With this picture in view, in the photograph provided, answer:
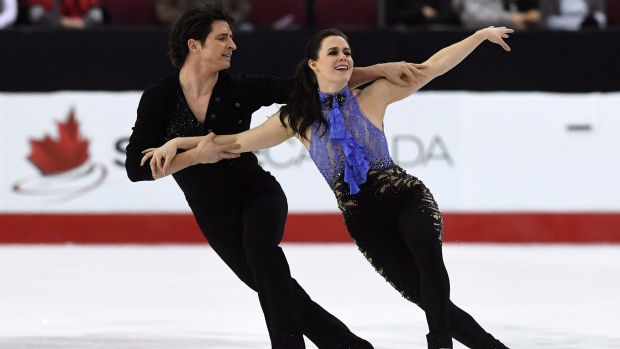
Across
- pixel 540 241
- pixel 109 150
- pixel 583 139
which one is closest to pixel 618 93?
pixel 583 139

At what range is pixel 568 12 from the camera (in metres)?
7.56

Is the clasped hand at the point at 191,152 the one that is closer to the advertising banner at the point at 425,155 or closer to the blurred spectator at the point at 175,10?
the advertising banner at the point at 425,155

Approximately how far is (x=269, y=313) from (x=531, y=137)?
3.74 metres

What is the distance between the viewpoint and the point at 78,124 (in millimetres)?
7176

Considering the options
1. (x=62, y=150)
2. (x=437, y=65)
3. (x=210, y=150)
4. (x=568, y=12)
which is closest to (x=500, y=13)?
(x=568, y=12)

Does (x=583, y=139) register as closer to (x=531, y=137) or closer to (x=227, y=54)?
(x=531, y=137)

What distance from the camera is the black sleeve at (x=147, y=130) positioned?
12.6 feet

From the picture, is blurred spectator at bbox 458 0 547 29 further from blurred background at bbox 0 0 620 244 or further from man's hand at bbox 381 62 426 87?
man's hand at bbox 381 62 426 87

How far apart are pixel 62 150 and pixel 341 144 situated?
3.85 metres

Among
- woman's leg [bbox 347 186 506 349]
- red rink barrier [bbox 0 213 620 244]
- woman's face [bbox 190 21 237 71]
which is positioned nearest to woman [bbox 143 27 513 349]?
woman's leg [bbox 347 186 506 349]

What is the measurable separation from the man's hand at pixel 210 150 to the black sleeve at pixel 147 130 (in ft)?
0.65

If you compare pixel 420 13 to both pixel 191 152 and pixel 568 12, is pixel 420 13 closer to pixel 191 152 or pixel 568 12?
pixel 568 12

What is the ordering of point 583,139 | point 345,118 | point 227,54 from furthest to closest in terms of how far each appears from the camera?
point 583,139 < point 227,54 < point 345,118

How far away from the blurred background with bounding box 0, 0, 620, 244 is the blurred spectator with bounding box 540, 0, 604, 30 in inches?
11.5
